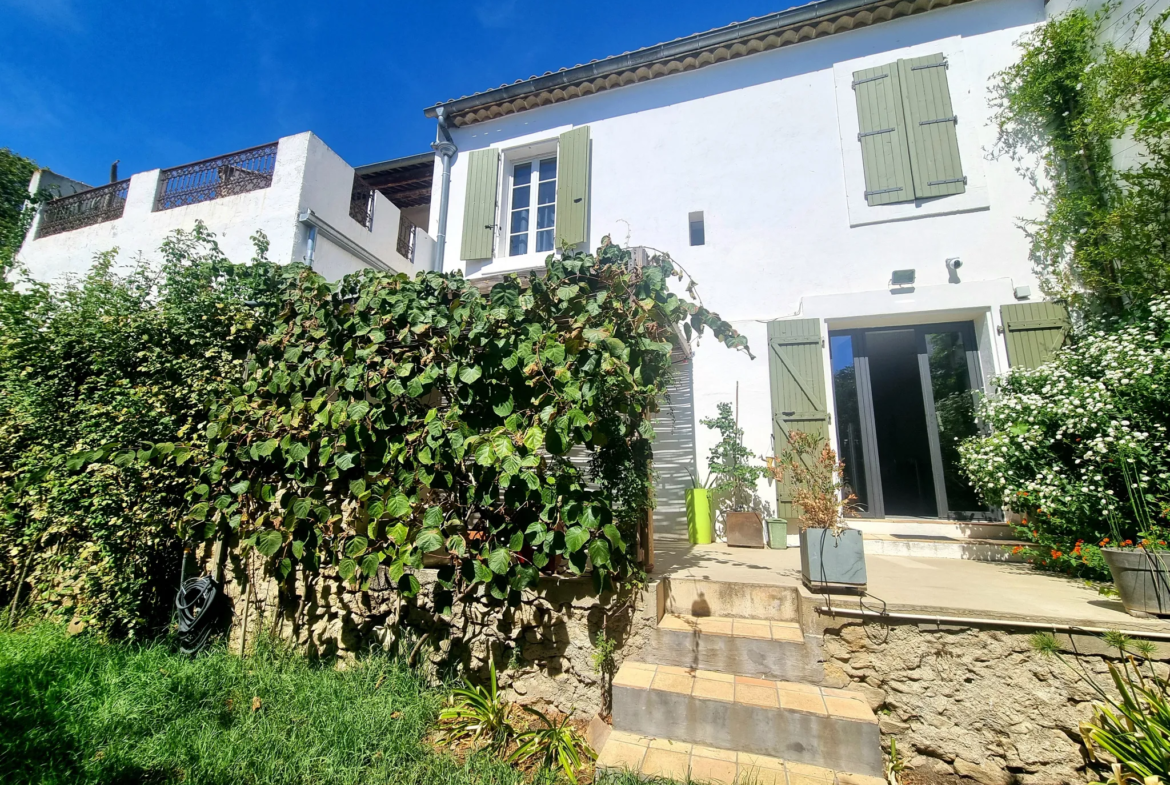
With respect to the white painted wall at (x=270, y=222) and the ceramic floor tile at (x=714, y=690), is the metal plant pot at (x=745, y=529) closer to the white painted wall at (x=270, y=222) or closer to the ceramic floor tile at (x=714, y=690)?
the ceramic floor tile at (x=714, y=690)

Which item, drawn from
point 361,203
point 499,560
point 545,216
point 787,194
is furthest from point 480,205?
point 499,560

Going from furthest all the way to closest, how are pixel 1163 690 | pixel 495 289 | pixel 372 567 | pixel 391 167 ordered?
pixel 391 167 → pixel 495 289 → pixel 372 567 → pixel 1163 690

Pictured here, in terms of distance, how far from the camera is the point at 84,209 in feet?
28.6

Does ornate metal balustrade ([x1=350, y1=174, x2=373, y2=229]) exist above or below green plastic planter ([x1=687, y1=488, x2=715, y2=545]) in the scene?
above

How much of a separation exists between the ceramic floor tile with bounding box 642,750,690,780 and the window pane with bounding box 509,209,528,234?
21.3ft

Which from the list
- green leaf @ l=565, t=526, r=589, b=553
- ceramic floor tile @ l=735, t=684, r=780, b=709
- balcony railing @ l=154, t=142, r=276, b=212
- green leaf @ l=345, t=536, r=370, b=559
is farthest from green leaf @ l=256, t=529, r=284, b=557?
balcony railing @ l=154, t=142, r=276, b=212

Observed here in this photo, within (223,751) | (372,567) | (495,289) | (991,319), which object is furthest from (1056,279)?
(223,751)

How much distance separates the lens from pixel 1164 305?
3398 mm

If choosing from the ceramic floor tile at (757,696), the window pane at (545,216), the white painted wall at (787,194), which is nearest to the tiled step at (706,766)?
the ceramic floor tile at (757,696)

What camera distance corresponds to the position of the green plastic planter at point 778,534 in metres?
4.53

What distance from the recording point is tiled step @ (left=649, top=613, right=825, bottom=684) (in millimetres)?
2330

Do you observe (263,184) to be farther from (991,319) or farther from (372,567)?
(991,319)

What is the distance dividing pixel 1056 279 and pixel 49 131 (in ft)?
52.2

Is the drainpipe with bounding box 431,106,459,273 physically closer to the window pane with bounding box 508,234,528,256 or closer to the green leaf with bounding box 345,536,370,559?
the window pane with bounding box 508,234,528,256
